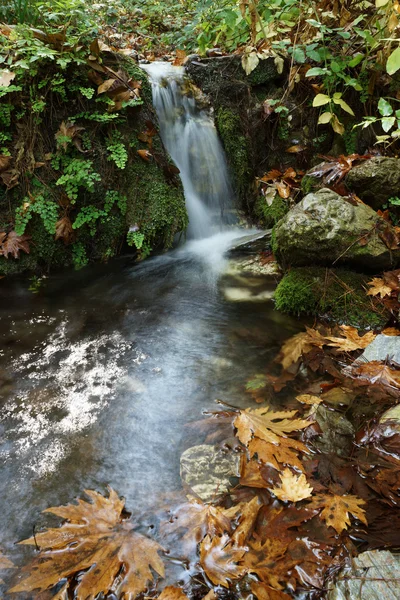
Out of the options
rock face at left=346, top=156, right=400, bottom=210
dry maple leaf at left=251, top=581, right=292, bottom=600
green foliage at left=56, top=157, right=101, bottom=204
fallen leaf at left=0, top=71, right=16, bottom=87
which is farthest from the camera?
green foliage at left=56, top=157, right=101, bottom=204

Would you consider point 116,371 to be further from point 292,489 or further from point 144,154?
point 144,154

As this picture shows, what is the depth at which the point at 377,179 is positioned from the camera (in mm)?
4258

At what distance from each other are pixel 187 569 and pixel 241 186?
569cm

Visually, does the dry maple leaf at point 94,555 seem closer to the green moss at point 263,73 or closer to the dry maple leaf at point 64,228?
the dry maple leaf at point 64,228

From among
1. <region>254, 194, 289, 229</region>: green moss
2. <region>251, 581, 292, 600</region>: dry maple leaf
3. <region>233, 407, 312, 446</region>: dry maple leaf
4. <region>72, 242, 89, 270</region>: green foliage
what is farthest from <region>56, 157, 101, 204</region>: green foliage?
<region>251, 581, 292, 600</region>: dry maple leaf

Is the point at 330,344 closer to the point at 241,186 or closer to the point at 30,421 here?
the point at 30,421

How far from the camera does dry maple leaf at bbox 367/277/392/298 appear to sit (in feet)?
11.8

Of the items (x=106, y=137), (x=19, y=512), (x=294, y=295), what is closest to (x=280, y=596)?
(x=19, y=512)

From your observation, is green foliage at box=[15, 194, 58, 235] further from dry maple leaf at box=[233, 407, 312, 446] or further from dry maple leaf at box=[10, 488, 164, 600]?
dry maple leaf at box=[10, 488, 164, 600]

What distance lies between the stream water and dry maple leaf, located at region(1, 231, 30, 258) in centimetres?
40

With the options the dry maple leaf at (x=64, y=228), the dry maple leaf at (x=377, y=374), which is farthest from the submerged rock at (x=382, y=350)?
the dry maple leaf at (x=64, y=228)

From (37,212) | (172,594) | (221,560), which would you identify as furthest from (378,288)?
(37,212)

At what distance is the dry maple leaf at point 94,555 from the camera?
5.21 feet

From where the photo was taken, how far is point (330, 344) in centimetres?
318
